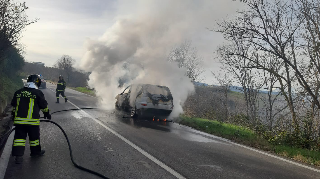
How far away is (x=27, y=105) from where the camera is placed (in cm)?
543

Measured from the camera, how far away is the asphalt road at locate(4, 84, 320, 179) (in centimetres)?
489

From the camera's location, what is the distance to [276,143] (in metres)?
8.52

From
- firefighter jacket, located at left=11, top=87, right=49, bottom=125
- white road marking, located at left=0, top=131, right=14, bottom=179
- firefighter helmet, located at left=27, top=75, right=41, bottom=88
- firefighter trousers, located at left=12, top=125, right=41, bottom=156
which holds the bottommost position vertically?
white road marking, located at left=0, top=131, right=14, bottom=179

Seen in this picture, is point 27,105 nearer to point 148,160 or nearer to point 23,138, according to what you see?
point 23,138

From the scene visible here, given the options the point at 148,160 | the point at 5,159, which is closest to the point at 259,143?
the point at 148,160

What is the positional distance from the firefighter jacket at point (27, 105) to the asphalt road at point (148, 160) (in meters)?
0.83

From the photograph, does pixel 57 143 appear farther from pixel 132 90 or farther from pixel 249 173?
pixel 132 90

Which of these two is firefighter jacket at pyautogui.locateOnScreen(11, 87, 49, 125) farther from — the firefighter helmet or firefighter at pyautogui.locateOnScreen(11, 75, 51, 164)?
the firefighter helmet

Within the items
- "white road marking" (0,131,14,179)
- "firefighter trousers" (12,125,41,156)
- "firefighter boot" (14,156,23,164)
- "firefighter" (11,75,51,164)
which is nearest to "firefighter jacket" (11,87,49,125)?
"firefighter" (11,75,51,164)

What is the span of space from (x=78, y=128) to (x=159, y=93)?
14.2 feet

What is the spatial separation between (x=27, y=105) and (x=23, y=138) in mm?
653

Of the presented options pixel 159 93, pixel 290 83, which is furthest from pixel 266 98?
pixel 159 93

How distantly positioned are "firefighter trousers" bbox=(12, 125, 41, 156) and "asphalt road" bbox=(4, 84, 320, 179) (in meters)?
0.24

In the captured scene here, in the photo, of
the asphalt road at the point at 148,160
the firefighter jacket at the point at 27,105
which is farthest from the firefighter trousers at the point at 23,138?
the asphalt road at the point at 148,160
